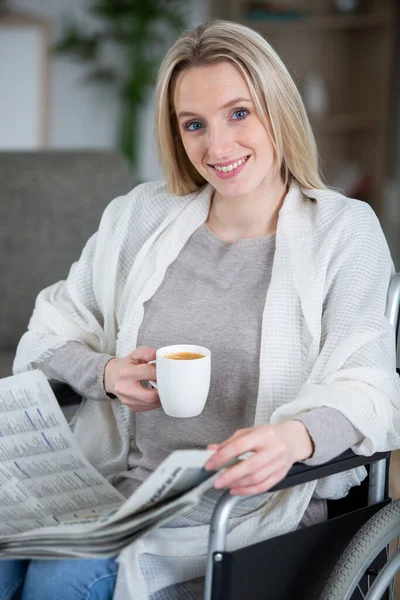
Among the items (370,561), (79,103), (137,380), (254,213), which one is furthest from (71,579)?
(79,103)

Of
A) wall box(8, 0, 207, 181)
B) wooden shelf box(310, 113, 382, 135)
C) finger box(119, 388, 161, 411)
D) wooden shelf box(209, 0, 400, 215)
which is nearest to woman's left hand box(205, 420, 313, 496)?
finger box(119, 388, 161, 411)

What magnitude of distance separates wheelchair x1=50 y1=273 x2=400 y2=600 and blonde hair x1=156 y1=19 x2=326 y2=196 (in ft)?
0.86

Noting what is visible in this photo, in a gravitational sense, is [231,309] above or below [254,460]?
above

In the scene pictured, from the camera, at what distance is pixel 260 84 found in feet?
4.45

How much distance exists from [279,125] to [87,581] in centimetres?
74

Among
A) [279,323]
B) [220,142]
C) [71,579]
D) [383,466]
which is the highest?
[220,142]

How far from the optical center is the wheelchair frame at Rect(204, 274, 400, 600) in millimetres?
1064

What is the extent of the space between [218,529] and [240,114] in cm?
66

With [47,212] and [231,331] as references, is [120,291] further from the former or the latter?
[47,212]

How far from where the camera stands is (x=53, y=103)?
4734 millimetres

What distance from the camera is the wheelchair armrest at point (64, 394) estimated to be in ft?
5.10

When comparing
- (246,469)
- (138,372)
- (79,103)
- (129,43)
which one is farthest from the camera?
(79,103)

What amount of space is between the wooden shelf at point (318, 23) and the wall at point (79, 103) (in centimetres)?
37

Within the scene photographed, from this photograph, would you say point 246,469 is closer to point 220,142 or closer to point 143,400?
point 143,400
